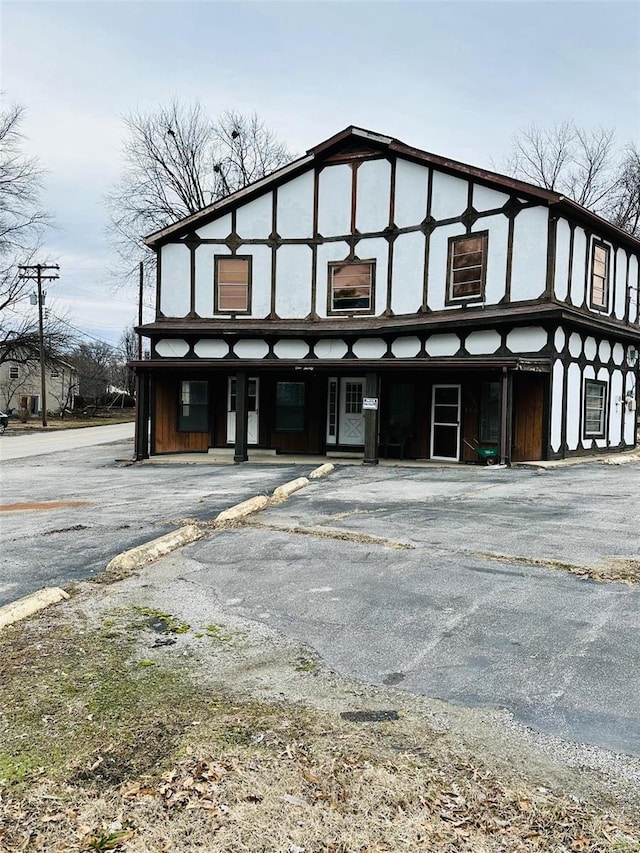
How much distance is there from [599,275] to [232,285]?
32.3 ft

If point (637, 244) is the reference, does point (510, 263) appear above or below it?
below

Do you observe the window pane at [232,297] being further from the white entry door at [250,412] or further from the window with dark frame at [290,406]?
the window with dark frame at [290,406]

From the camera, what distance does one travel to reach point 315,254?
61.8 feet

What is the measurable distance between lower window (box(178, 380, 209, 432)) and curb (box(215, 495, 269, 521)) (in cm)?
1006

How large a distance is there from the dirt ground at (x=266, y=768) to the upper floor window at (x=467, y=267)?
13.6 meters

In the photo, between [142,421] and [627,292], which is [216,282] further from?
[627,292]

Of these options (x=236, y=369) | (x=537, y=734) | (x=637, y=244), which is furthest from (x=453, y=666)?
(x=637, y=244)

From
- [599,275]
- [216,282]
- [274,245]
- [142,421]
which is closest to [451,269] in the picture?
[599,275]

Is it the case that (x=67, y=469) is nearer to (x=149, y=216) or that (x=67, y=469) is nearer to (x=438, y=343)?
(x=438, y=343)

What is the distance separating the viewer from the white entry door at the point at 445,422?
17.8 meters

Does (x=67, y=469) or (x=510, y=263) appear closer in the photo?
(x=510, y=263)

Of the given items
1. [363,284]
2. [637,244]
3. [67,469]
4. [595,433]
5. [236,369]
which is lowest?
[67,469]

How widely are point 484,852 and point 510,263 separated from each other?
14.8 meters

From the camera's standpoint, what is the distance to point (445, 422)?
18062 mm
